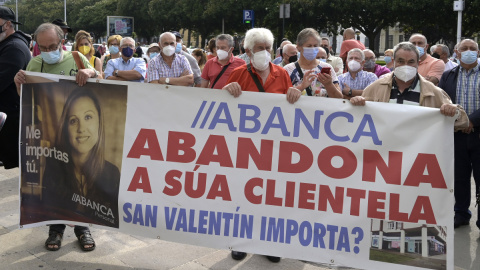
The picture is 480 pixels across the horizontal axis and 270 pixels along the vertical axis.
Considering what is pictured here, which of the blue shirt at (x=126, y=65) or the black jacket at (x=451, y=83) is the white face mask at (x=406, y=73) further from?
the blue shirt at (x=126, y=65)

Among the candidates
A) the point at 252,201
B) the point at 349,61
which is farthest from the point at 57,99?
the point at 349,61

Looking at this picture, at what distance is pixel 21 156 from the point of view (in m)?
4.09

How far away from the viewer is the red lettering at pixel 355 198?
348 centimetres

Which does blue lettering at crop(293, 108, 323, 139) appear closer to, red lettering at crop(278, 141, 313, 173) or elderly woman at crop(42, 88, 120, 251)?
red lettering at crop(278, 141, 313, 173)

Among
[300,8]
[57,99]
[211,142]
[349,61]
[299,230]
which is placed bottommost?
[299,230]

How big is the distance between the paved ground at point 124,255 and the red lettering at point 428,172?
0.97 meters

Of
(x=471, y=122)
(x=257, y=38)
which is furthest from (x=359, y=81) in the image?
(x=257, y=38)

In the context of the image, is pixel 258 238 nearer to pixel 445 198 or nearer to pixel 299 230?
pixel 299 230

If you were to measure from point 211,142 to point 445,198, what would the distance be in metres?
1.52

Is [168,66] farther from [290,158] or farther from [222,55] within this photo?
[290,158]

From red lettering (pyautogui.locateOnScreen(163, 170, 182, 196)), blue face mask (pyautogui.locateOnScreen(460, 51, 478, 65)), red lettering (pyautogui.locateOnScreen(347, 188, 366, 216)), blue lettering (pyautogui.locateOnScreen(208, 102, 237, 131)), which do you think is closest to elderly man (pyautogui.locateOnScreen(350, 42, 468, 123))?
red lettering (pyautogui.locateOnScreen(347, 188, 366, 216))

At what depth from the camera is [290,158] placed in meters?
3.59

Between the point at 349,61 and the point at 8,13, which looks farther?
the point at 349,61

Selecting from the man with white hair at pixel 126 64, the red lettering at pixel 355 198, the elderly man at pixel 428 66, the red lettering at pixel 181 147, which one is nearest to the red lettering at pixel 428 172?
the red lettering at pixel 355 198
